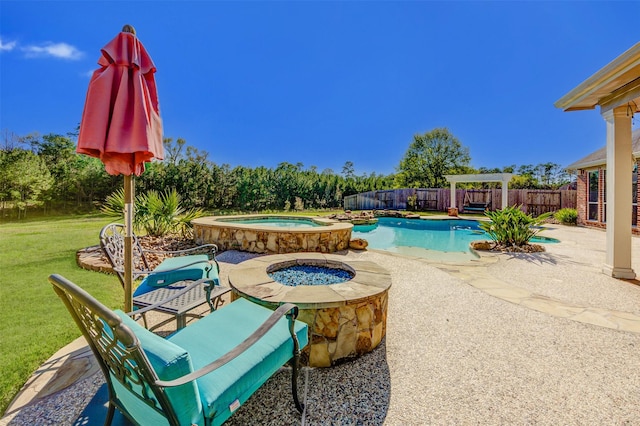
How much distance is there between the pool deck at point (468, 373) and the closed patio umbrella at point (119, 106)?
69.8 inches

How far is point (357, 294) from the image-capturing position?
2434 mm

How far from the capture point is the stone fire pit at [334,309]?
2293mm

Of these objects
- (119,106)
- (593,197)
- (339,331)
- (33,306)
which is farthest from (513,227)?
(33,306)

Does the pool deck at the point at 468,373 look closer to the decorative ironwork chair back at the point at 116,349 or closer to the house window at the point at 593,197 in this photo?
the decorative ironwork chair back at the point at 116,349

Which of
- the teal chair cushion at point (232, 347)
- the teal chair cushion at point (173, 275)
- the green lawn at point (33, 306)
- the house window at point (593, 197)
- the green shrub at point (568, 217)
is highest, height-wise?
the house window at point (593, 197)

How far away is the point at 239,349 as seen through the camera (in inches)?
55.3

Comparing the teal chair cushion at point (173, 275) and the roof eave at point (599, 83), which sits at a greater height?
the roof eave at point (599, 83)

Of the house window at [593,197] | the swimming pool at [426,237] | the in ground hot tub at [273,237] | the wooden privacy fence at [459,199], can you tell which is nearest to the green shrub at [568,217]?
the house window at [593,197]

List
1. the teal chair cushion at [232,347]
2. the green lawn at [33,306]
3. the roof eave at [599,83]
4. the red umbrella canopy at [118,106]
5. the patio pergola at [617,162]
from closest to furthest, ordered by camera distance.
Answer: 1. the teal chair cushion at [232,347]
2. the red umbrella canopy at [118,106]
3. the green lawn at [33,306]
4. the roof eave at [599,83]
5. the patio pergola at [617,162]

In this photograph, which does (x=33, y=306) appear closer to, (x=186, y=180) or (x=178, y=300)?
(x=178, y=300)

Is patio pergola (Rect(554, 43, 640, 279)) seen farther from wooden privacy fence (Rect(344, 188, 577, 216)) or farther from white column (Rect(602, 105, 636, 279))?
wooden privacy fence (Rect(344, 188, 577, 216))

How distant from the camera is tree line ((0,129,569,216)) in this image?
1614 cm

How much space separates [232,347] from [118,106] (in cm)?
190

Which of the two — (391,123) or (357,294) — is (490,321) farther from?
(391,123)
